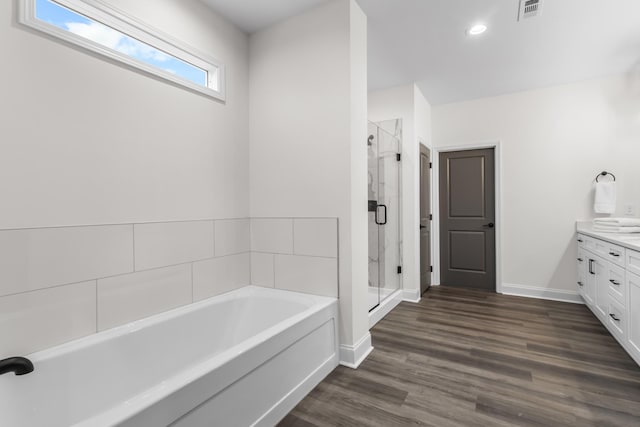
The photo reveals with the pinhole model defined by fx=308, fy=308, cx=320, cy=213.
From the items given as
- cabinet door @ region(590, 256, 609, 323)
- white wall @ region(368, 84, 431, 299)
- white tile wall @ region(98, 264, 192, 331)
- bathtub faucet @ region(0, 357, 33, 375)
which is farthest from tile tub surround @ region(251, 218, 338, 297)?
cabinet door @ region(590, 256, 609, 323)

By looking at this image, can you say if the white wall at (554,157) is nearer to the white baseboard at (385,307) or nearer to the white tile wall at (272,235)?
the white baseboard at (385,307)

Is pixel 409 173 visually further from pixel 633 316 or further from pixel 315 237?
pixel 633 316

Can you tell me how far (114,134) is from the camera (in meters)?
1.69

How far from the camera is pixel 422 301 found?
12.0 feet

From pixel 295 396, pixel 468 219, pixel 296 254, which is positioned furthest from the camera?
pixel 468 219

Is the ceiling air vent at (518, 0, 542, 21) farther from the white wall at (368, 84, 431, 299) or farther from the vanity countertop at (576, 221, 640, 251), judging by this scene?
the vanity countertop at (576, 221, 640, 251)

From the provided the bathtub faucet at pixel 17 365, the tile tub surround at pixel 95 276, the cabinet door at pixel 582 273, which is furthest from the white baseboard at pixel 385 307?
the bathtub faucet at pixel 17 365

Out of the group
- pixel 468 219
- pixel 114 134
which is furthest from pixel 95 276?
pixel 468 219

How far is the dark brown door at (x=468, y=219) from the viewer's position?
160 inches

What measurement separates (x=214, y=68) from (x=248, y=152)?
2.17 feet

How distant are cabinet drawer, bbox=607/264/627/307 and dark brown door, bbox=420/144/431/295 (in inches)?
68.4

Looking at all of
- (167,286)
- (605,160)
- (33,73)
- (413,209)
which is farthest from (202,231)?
(605,160)

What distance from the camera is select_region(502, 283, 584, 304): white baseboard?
11.7 feet

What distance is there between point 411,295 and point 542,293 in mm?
1612
